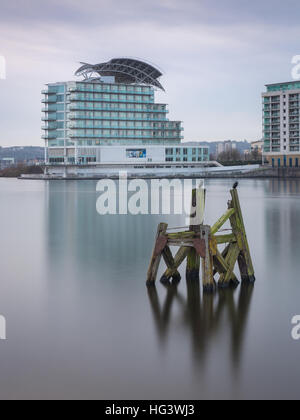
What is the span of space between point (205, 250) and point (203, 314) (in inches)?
59.3

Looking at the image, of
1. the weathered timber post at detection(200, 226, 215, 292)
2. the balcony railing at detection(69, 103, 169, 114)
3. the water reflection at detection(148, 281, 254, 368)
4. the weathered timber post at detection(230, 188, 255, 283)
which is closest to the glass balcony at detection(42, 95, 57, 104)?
the balcony railing at detection(69, 103, 169, 114)

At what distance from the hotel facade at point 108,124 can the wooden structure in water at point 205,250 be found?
10475 centimetres

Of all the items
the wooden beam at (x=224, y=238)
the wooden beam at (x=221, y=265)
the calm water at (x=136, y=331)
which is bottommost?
the calm water at (x=136, y=331)

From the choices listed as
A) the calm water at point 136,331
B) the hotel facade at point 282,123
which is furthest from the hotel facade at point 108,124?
the calm water at point 136,331

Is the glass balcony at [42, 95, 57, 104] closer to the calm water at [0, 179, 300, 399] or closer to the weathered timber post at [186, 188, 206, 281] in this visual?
the calm water at [0, 179, 300, 399]

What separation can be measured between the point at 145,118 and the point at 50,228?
94.5 meters

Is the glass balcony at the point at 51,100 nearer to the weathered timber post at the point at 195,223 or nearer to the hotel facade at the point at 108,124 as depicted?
the hotel facade at the point at 108,124

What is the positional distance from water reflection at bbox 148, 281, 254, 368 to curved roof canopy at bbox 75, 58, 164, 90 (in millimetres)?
112394

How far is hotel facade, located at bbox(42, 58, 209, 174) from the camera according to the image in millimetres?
119625

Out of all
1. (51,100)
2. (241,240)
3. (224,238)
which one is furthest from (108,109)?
(224,238)

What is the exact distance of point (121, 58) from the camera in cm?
12344

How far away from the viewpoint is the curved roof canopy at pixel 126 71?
124375mm

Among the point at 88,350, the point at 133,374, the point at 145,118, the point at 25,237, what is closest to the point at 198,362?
the point at 133,374

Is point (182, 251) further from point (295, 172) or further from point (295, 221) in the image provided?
point (295, 172)
